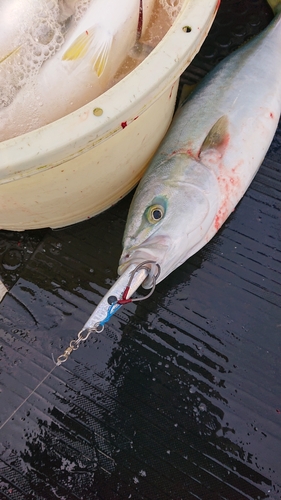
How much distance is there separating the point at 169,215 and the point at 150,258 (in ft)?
0.71

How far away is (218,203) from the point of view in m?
1.66

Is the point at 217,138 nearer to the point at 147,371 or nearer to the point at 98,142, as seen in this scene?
the point at 98,142

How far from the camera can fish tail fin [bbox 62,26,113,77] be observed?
1433mm

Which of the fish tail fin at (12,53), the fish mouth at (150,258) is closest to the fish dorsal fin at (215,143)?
the fish mouth at (150,258)

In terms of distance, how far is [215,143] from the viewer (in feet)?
5.45

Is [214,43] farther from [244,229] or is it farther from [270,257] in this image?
[270,257]

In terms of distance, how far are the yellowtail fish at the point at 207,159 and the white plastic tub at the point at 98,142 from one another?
0.48 feet

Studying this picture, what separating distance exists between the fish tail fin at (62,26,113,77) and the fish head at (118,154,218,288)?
1.59 feet

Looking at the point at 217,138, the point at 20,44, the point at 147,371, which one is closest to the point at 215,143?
the point at 217,138

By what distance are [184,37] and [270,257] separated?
1.06 meters

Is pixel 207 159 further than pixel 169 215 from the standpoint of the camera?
Yes

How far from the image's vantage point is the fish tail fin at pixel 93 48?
4.70ft

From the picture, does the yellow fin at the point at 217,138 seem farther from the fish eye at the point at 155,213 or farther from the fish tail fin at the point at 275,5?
the fish tail fin at the point at 275,5

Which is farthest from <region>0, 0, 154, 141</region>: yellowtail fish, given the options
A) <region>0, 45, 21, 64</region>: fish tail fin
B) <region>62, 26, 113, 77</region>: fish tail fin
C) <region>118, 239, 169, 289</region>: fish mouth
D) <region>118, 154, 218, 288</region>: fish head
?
<region>118, 239, 169, 289</region>: fish mouth
